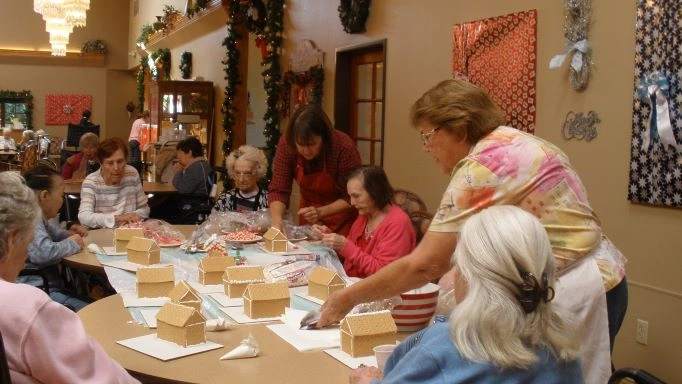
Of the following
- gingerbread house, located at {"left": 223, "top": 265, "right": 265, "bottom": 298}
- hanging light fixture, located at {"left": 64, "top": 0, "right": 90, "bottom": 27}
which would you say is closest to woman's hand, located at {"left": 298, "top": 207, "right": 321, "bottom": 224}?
gingerbread house, located at {"left": 223, "top": 265, "right": 265, "bottom": 298}

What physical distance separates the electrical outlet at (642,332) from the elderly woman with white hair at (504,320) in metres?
2.65

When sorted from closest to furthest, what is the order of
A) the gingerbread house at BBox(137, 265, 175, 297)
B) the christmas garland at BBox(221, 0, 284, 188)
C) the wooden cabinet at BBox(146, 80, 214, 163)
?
the gingerbread house at BBox(137, 265, 175, 297)
the christmas garland at BBox(221, 0, 284, 188)
the wooden cabinet at BBox(146, 80, 214, 163)

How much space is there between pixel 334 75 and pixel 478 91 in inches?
197

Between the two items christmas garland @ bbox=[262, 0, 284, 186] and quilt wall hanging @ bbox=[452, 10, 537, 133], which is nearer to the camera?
quilt wall hanging @ bbox=[452, 10, 537, 133]

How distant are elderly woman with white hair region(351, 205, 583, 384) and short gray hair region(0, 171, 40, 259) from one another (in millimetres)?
1187

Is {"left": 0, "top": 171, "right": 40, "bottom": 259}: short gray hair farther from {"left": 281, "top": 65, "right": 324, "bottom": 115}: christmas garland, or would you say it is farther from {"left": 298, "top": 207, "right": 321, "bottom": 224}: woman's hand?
{"left": 281, "top": 65, "right": 324, "bottom": 115}: christmas garland

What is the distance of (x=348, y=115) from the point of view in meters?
7.14

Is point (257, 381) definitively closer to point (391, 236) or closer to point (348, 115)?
point (391, 236)

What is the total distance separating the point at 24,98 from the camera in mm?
18781

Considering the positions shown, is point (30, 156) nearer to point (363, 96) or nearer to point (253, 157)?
point (363, 96)

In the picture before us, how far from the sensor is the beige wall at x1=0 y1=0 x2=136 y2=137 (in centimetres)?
1867

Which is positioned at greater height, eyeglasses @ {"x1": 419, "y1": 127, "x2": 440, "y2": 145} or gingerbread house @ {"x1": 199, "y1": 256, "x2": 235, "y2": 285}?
eyeglasses @ {"x1": 419, "y1": 127, "x2": 440, "y2": 145}

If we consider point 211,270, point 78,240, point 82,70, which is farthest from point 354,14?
point 82,70

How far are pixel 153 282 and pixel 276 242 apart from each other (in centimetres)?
112
